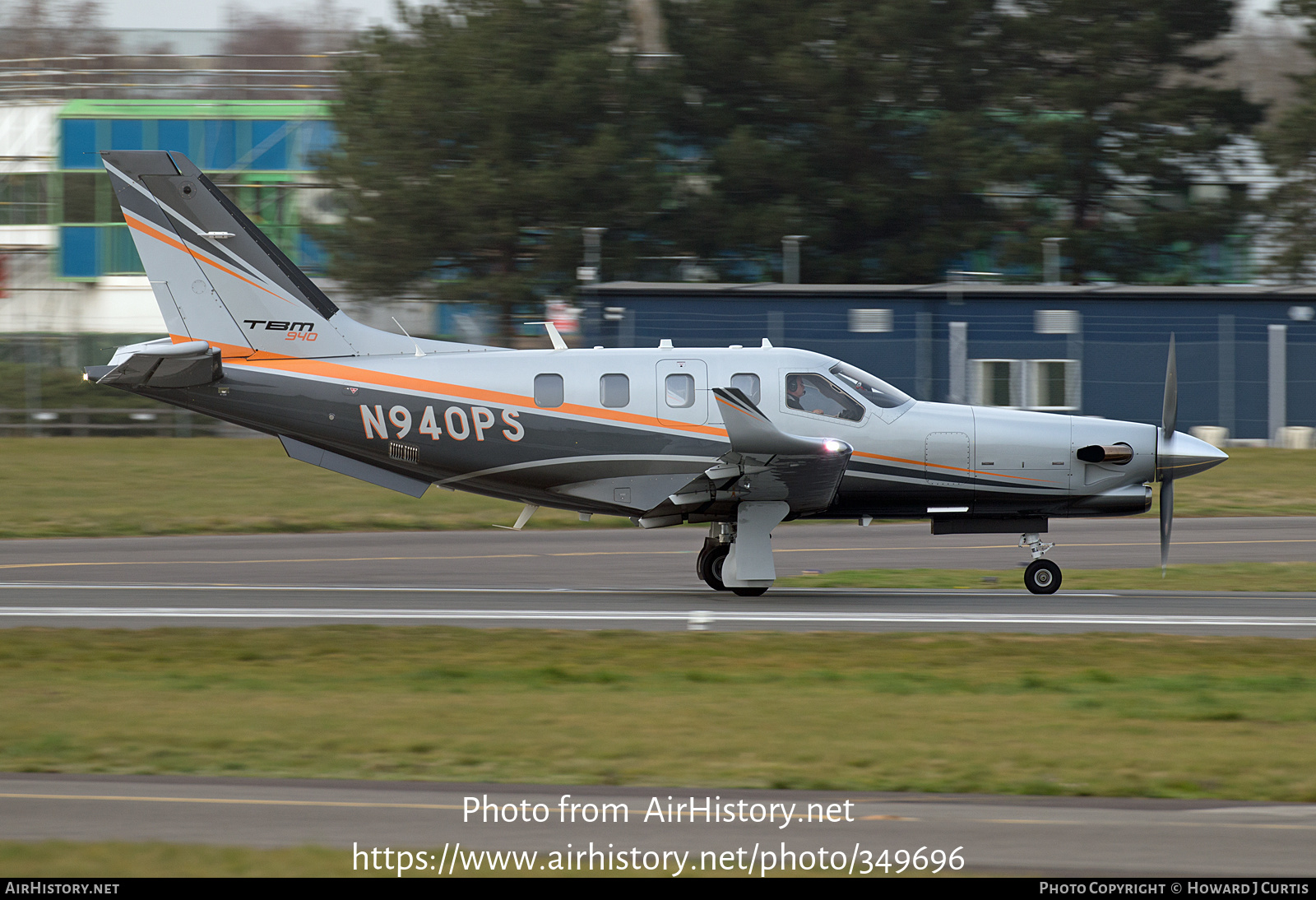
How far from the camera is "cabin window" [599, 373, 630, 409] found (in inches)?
615

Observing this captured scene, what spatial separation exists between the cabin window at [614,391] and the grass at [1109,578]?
311cm

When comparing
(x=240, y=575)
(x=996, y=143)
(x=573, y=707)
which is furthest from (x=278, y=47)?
(x=573, y=707)

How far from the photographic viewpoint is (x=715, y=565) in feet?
53.1

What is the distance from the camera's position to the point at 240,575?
57.8 feet

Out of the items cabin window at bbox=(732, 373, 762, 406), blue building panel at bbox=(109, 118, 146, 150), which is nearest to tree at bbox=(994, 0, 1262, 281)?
cabin window at bbox=(732, 373, 762, 406)

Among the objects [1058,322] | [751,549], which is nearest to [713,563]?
[751,549]

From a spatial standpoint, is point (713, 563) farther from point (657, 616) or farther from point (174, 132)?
point (174, 132)

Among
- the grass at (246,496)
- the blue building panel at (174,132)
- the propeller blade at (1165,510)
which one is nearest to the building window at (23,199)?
the blue building panel at (174,132)

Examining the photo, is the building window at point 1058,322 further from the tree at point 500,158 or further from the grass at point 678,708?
the grass at point 678,708

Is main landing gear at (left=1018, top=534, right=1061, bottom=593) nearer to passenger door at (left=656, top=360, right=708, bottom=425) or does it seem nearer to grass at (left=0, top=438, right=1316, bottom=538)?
passenger door at (left=656, top=360, right=708, bottom=425)

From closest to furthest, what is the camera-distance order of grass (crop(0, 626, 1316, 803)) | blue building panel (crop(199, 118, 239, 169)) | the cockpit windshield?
grass (crop(0, 626, 1316, 803)) < the cockpit windshield < blue building panel (crop(199, 118, 239, 169))

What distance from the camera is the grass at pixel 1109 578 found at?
1692 cm

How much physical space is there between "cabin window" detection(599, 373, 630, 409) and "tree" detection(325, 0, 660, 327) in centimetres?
2503

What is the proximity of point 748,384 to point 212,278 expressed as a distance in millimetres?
5983
